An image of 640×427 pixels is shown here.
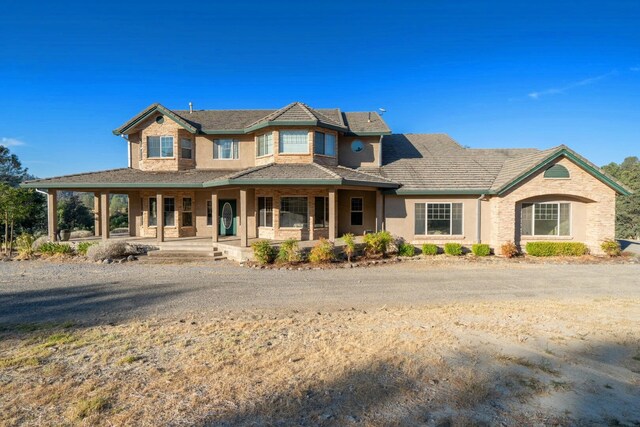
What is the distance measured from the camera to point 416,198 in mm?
17219

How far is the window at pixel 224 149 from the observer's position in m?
19.7

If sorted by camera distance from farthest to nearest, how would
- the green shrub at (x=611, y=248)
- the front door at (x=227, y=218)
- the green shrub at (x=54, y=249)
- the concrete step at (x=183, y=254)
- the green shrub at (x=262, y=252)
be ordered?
1. the front door at (x=227, y=218)
2. the green shrub at (x=54, y=249)
3. the green shrub at (x=611, y=248)
4. the concrete step at (x=183, y=254)
5. the green shrub at (x=262, y=252)

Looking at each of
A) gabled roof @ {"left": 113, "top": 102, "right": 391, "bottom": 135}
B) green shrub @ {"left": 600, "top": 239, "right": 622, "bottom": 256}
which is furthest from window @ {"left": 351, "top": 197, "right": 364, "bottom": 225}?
green shrub @ {"left": 600, "top": 239, "right": 622, "bottom": 256}

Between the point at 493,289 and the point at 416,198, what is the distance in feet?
26.0

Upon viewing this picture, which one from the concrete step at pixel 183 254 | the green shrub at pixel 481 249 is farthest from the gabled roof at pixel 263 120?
the green shrub at pixel 481 249

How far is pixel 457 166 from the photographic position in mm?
18703

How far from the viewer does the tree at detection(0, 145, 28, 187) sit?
1793 inches

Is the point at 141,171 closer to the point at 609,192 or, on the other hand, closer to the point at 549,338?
the point at 549,338

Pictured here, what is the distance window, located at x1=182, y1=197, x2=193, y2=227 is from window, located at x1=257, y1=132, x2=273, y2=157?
16.2 feet

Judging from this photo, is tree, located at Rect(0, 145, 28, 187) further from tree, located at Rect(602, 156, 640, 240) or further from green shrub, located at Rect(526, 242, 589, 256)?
tree, located at Rect(602, 156, 640, 240)

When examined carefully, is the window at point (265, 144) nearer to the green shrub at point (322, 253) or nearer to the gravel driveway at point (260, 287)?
the green shrub at point (322, 253)

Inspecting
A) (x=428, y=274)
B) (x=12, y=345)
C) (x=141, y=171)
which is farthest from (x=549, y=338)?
(x=141, y=171)

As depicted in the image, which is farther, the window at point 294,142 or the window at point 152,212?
the window at point 152,212

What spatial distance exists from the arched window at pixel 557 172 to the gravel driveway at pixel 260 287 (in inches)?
180
